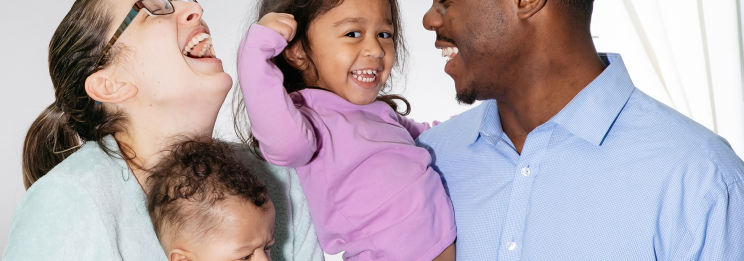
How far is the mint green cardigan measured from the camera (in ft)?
4.25

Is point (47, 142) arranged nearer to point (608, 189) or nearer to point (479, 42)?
point (479, 42)

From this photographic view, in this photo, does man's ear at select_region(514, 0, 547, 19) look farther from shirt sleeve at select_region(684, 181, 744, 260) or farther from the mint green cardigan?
the mint green cardigan

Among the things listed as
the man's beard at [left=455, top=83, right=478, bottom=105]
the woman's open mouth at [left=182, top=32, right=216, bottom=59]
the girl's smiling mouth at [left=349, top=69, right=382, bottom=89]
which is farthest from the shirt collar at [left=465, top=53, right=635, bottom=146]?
the woman's open mouth at [left=182, top=32, right=216, bottom=59]

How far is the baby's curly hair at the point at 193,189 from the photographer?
1.41m

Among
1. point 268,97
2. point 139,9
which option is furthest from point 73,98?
point 268,97

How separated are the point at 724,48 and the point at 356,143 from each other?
8.56ft

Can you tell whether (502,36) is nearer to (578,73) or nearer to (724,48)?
(578,73)

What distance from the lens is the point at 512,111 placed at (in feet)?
5.18

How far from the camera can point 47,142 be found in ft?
5.19

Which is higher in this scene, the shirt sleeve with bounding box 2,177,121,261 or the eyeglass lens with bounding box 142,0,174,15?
the eyeglass lens with bounding box 142,0,174,15

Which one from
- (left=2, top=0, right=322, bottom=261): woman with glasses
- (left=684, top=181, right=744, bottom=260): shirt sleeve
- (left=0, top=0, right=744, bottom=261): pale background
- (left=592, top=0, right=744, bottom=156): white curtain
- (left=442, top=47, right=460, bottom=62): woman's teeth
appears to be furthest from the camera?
(left=592, top=0, right=744, bottom=156): white curtain

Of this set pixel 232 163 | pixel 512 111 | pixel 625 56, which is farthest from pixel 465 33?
pixel 625 56

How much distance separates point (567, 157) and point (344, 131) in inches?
21.4

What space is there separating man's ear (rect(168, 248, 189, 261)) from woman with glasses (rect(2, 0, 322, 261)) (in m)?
0.06
